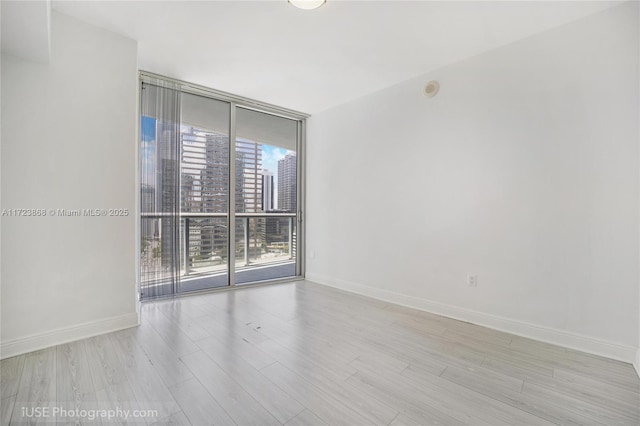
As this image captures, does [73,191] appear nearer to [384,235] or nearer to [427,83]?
[384,235]

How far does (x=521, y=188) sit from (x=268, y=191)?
3.21 metres

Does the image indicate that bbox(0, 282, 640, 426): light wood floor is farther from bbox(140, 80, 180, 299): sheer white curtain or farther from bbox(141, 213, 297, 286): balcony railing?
bbox(141, 213, 297, 286): balcony railing

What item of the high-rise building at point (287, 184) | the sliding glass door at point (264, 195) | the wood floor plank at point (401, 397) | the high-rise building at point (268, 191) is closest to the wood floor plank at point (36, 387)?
the wood floor plank at point (401, 397)

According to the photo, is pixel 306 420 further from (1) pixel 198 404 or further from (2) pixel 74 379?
(2) pixel 74 379

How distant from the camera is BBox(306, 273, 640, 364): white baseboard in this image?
2.05m

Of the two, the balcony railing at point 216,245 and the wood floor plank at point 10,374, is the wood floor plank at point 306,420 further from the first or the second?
the balcony railing at point 216,245

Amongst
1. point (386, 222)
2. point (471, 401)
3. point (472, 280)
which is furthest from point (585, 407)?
point (386, 222)

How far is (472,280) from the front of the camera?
9.06 ft

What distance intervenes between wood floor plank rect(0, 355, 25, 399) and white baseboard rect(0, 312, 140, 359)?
0.07 m

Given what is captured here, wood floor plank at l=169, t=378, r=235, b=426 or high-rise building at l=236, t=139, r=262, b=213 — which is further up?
high-rise building at l=236, t=139, r=262, b=213

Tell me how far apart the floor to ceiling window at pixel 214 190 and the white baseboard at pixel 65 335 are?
72 cm

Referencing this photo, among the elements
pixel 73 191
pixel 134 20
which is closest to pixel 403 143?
pixel 134 20

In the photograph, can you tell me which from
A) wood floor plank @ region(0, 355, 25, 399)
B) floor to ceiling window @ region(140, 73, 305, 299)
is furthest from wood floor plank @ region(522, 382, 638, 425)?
floor to ceiling window @ region(140, 73, 305, 299)

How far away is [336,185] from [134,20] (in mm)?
2797
